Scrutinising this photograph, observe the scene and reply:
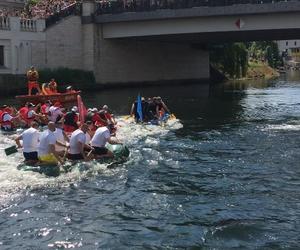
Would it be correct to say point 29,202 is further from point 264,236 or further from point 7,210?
point 264,236

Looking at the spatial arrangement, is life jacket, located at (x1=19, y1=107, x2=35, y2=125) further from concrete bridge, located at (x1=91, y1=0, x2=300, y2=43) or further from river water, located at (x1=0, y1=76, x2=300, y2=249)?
concrete bridge, located at (x1=91, y1=0, x2=300, y2=43)

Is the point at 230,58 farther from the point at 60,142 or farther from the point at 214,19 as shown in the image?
the point at 60,142

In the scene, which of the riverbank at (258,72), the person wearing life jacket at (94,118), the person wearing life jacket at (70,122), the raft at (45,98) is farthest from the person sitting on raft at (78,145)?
the riverbank at (258,72)

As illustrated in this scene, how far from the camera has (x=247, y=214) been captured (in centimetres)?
1318

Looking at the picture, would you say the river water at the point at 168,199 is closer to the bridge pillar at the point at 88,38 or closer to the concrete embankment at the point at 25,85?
the concrete embankment at the point at 25,85

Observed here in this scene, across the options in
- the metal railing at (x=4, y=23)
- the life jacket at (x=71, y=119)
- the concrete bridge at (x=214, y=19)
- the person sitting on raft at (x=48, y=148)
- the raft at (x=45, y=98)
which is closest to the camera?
the person sitting on raft at (x=48, y=148)

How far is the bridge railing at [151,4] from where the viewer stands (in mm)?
42625

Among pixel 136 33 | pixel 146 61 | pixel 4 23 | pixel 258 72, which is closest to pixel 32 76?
pixel 4 23

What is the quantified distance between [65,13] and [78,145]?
119ft

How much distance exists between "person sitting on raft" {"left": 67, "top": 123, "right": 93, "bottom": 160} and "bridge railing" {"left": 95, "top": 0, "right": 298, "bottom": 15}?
88.2ft

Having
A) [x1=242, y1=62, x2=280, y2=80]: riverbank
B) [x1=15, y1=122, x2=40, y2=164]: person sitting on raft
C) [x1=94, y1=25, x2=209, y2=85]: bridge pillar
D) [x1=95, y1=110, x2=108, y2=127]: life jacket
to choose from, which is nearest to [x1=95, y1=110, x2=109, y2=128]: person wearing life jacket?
[x1=95, y1=110, x2=108, y2=127]: life jacket

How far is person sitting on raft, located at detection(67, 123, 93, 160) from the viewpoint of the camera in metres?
17.4

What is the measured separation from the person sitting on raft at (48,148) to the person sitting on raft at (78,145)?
0.71 metres

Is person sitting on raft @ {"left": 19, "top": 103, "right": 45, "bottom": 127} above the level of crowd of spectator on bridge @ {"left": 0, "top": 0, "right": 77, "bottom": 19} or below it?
below
